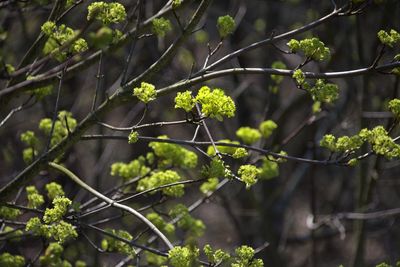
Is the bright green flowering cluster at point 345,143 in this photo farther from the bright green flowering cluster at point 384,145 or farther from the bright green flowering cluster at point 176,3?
the bright green flowering cluster at point 176,3

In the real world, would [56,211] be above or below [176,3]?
below

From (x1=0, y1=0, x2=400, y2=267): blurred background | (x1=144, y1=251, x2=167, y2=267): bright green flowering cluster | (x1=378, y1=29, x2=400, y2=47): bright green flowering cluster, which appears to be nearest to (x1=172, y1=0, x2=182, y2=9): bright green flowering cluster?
(x1=378, y1=29, x2=400, y2=47): bright green flowering cluster

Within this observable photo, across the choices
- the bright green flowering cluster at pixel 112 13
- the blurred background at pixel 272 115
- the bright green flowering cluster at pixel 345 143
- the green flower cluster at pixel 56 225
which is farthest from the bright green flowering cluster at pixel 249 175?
the blurred background at pixel 272 115

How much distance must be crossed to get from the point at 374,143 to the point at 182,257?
4.23ft

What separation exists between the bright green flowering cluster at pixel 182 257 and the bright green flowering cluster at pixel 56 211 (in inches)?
29.7

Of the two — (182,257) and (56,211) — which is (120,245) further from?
(182,257)

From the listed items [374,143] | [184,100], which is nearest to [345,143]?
[374,143]

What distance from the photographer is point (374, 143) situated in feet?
11.7

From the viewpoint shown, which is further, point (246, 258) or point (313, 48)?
point (313, 48)

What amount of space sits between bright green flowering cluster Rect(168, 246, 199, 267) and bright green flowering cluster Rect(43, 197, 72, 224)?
0.75 metres

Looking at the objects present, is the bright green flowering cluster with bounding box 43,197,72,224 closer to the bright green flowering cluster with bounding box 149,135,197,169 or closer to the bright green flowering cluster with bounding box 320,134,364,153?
the bright green flowering cluster with bounding box 149,135,197,169

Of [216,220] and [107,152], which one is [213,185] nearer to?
[107,152]

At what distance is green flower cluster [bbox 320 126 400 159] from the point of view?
3.48m

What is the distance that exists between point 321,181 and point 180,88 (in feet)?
29.5
